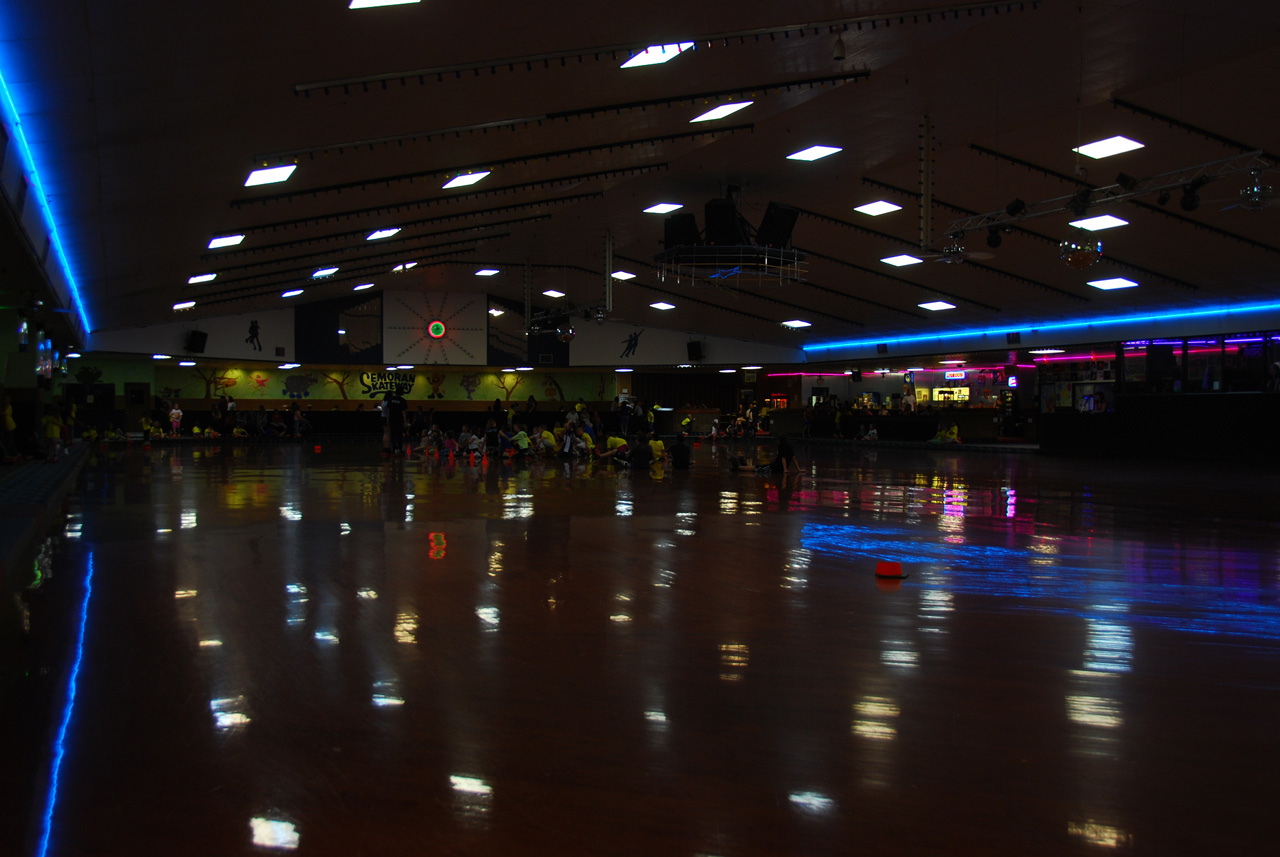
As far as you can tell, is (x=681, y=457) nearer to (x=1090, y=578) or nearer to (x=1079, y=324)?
(x=1090, y=578)

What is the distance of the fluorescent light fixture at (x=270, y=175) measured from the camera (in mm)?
9352

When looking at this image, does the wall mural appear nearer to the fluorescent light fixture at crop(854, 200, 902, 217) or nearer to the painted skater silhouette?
the painted skater silhouette

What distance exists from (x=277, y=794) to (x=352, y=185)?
10.2 m

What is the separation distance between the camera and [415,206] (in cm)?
1341

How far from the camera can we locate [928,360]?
2503 cm

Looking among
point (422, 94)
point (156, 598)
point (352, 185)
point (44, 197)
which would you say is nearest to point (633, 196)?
point (352, 185)

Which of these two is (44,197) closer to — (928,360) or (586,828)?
(586,828)

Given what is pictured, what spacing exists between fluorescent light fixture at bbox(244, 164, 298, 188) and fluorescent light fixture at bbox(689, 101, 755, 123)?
4.60 metres

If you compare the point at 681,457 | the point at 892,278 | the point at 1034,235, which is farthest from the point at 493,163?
the point at 892,278

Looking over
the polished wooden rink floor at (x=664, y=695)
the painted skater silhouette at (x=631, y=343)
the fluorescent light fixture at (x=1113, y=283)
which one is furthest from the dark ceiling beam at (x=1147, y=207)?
the painted skater silhouette at (x=631, y=343)

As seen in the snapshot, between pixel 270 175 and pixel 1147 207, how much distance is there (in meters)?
12.8

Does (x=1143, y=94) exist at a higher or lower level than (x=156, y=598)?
higher

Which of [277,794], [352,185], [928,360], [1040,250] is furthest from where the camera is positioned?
[928,360]

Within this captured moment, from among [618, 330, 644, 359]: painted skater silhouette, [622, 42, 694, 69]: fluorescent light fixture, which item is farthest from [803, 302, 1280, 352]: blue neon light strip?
[622, 42, 694, 69]: fluorescent light fixture
